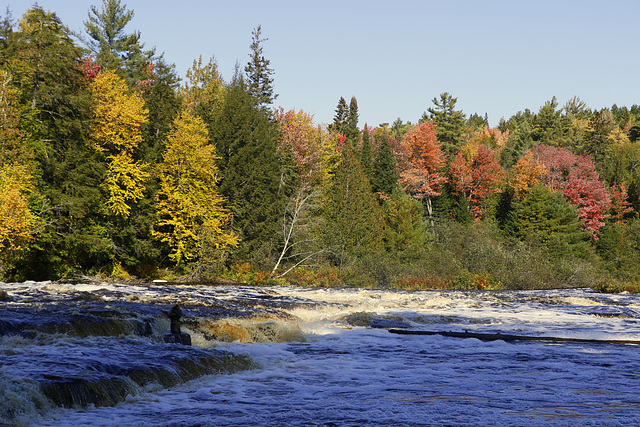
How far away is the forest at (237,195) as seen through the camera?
30312 millimetres

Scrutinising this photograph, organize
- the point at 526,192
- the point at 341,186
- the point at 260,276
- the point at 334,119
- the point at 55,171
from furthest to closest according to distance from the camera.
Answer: the point at 334,119 < the point at 526,192 < the point at 341,186 < the point at 260,276 < the point at 55,171

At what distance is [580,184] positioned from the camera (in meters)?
57.0

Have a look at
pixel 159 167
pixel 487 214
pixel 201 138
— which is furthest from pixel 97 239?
pixel 487 214

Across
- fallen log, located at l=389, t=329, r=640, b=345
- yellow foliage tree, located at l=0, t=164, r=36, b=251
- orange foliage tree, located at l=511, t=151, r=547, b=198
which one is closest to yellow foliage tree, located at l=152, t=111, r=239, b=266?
yellow foliage tree, located at l=0, t=164, r=36, b=251

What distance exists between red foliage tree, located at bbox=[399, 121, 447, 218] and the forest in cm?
24

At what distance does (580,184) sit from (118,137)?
44.3 m

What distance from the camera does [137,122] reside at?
3566cm

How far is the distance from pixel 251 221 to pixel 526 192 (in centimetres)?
3093

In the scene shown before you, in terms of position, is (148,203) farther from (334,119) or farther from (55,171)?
(334,119)

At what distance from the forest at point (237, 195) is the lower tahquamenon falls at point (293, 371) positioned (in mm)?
14819

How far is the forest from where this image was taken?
3031 centimetres

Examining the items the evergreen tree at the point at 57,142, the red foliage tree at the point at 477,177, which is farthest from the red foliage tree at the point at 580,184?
the evergreen tree at the point at 57,142

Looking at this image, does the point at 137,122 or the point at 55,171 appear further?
the point at 137,122

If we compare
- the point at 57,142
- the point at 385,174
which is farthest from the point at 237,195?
the point at 385,174
